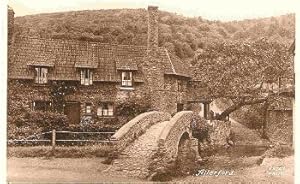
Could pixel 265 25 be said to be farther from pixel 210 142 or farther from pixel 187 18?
pixel 210 142

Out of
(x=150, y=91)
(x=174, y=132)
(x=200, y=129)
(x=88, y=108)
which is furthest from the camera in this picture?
(x=200, y=129)

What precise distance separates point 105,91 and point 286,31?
401cm

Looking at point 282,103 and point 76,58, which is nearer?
point 76,58

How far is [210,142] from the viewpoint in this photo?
11828 mm

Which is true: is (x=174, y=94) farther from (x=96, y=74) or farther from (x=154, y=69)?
(x=96, y=74)

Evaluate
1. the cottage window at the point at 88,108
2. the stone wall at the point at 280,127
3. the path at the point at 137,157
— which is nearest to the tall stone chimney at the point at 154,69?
the path at the point at 137,157

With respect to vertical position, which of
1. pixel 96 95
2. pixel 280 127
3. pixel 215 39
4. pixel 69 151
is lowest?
pixel 69 151

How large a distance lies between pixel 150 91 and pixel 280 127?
2.94 metres

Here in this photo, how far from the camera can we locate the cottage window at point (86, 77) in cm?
1062

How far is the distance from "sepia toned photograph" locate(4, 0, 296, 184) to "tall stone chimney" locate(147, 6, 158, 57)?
0.02 meters

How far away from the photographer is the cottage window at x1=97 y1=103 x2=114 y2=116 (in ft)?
34.5

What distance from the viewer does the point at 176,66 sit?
36.0 ft

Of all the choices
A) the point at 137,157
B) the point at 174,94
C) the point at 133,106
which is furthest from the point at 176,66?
the point at 137,157

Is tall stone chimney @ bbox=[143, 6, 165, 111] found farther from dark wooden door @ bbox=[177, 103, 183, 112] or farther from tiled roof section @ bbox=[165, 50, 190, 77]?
dark wooden door @ bbox=[177, 103, 183, 112]
